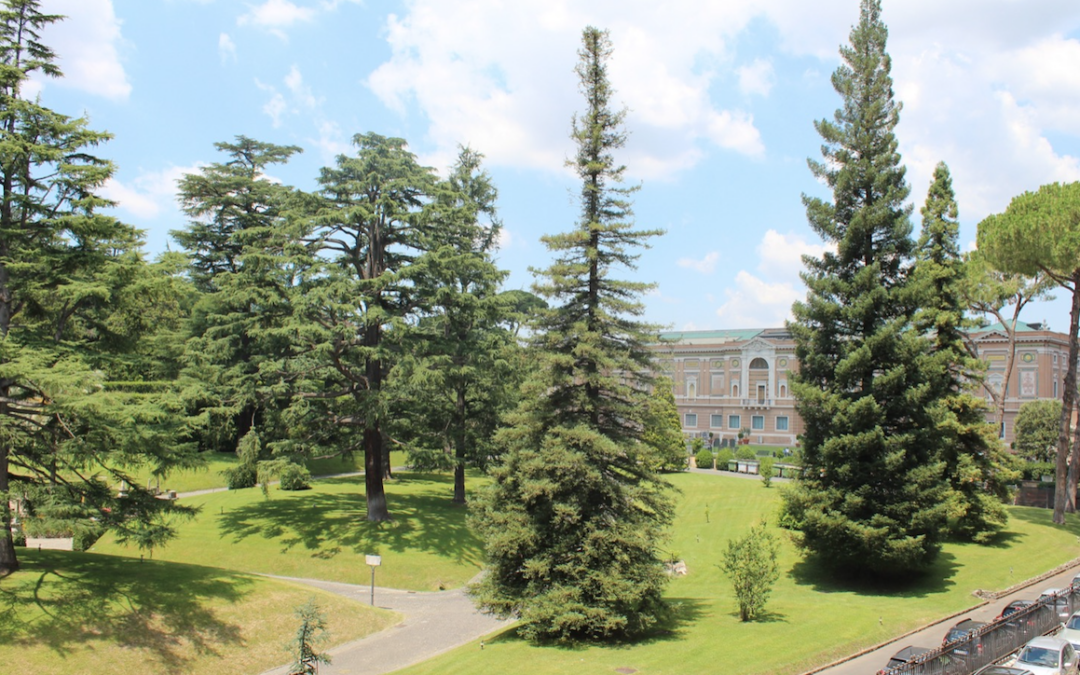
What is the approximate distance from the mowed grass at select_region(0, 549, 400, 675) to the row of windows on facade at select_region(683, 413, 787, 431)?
225 feet

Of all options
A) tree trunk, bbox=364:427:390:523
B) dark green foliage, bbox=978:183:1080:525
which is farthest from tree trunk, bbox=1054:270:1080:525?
tree trunk, bbox=364:427:390:523

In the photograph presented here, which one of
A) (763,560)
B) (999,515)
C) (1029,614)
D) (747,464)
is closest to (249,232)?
(763,560)

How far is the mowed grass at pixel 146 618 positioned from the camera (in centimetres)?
1692

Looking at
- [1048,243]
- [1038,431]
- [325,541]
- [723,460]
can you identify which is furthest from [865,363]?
[1038,431]

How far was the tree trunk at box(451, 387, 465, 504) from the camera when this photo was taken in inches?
1372

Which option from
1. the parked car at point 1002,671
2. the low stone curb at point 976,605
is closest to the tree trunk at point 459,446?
the low stone curb at point 976,605

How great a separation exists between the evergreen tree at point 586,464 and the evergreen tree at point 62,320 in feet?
31.0

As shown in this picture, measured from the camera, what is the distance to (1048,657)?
1562 centimetres

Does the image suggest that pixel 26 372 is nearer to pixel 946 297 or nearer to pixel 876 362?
pixel 876 362

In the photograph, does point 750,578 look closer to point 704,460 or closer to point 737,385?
point 704,460

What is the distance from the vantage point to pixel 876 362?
26047 millimetres

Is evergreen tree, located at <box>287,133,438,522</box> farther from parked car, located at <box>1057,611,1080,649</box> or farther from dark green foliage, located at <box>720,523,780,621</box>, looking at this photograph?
parked car, located at <box>1057,611,1080,649</box>

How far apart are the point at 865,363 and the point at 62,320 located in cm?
2546

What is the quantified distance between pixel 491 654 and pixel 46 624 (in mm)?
10765
